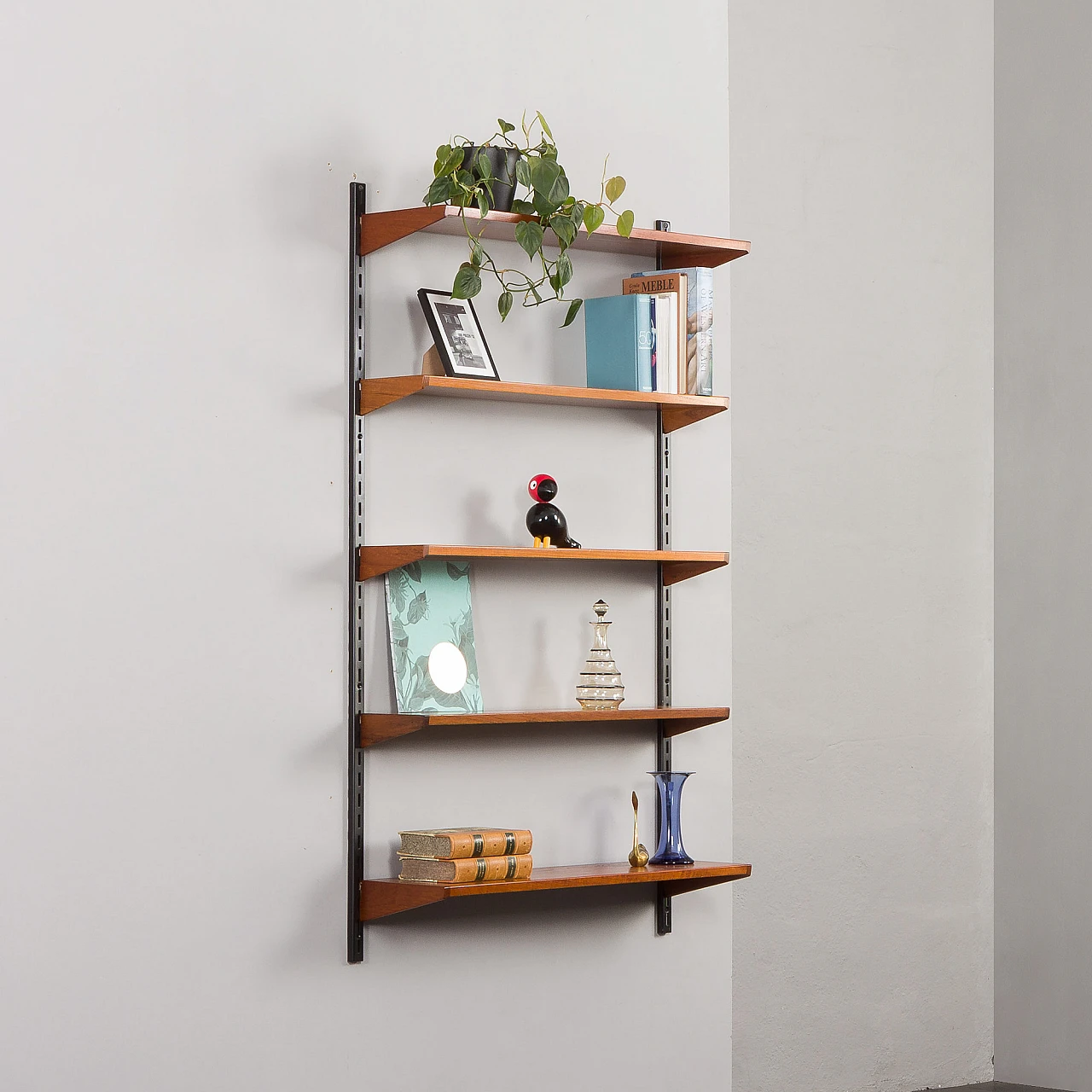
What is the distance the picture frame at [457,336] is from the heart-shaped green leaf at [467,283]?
5cm

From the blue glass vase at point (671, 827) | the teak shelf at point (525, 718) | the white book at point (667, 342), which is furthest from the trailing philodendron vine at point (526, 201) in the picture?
the blue glass vase at point (671, 827)

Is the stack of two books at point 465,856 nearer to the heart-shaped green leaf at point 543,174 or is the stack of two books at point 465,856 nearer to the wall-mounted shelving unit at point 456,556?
the wall-mounted shelving unit at point 456,556

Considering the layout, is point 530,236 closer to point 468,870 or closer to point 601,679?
point 601,679

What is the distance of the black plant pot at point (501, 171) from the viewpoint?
2662 mm

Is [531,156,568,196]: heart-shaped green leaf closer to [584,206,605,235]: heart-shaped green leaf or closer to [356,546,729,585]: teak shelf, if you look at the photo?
[584,206,605,235]: heart-shaped green leaf

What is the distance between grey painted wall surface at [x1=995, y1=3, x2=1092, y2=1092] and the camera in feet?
13.2

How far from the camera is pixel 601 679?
2811 mm

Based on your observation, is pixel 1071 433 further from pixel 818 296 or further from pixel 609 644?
pixel 609 644

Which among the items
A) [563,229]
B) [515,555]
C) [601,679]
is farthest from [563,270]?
[601,679]

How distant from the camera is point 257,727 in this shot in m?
2.58

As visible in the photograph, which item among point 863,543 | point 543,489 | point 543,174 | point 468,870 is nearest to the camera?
point 468,870

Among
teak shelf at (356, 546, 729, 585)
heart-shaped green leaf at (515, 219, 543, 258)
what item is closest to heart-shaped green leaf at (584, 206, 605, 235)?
heart-shaped green leaf at (515, 219, 543, 258)

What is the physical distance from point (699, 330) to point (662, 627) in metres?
0.64

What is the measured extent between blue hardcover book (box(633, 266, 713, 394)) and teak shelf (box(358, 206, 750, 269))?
8cm
